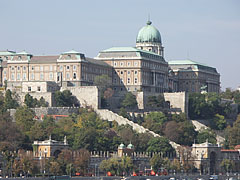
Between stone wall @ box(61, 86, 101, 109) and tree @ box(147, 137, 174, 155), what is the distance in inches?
847

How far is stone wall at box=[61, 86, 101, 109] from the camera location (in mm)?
192000

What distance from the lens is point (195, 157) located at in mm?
171500

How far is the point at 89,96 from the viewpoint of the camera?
7574 inches

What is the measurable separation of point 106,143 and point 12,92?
3080 cm

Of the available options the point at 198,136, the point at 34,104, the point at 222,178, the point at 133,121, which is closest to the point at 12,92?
the point at 34,104

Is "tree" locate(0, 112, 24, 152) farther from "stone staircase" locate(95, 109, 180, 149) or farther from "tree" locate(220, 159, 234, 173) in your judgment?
"tree" locate(220, 159, 234, 173)

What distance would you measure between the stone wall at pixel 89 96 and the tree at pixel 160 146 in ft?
70.6

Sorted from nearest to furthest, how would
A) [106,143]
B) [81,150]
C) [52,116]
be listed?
[81,150] → [106,143] → [52,116]

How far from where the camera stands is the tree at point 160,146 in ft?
560

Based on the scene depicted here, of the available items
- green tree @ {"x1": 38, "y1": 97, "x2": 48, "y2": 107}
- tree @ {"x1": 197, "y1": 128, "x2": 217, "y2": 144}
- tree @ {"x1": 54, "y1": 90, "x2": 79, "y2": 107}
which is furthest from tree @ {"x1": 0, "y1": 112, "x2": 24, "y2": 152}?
tree @ {"x1": 197, "y1": 128, "x2": 217, "y2": 144}

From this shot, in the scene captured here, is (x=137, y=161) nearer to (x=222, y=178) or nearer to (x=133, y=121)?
(x=222, y=178)

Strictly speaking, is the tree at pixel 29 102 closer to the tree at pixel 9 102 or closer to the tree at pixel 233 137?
the tree at pixel 9 102

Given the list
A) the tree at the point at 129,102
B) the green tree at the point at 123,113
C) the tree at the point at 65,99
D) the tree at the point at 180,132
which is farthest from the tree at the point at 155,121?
the tree at the point at 65,99

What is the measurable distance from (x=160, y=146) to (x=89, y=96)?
2486cm
